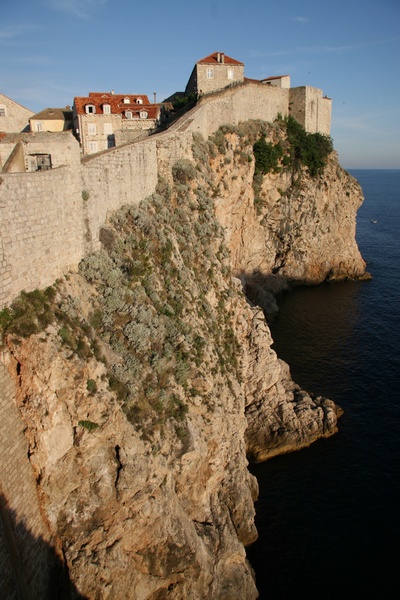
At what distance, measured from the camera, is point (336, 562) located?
2020 cm

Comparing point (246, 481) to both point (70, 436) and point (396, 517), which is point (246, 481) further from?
point (70, 436)

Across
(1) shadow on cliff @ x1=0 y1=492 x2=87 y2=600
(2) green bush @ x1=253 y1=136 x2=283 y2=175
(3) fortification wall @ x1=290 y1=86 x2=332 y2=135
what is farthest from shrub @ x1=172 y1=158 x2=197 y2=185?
(3) fortification wall @ x1=290 y1=86 x2=332 y2=135

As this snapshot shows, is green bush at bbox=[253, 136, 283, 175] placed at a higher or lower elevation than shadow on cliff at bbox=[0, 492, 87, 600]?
higher

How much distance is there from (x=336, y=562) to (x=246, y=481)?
5.22m

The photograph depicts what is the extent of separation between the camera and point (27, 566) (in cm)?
1234

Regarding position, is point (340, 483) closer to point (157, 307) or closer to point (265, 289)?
point (157, 307)

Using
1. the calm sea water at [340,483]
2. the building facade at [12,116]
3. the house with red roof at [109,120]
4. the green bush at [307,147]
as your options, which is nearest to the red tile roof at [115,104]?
the house with red roof at [109,120]

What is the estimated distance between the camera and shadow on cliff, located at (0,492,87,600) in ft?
37.5

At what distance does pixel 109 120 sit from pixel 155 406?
28.4 m

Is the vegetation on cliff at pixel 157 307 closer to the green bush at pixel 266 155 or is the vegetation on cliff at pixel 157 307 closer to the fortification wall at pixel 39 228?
the fortification wall at pixel 39 228

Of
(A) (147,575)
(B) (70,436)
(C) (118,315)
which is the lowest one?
(A) (147,575)

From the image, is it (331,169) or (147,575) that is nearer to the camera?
(147,575)

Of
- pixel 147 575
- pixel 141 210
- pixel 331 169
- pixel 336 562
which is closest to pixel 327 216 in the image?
pixel 331 169

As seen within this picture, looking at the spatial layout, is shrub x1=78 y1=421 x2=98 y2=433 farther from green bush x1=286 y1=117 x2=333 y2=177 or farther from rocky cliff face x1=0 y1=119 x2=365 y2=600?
green bush x1=286 y1=117 x2=333 y2=177
